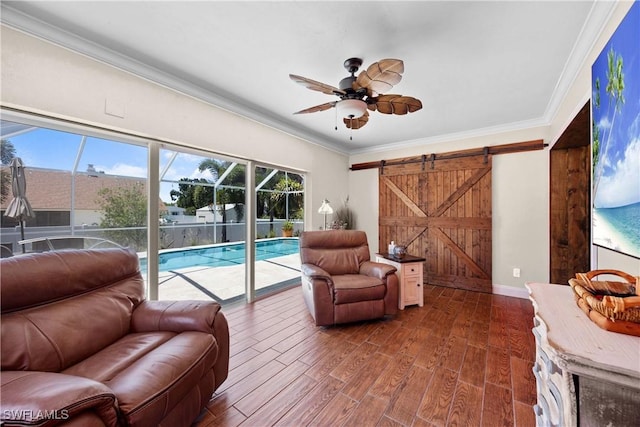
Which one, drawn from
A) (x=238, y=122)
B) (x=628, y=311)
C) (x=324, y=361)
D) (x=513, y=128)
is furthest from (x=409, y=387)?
(x=513, y=128)

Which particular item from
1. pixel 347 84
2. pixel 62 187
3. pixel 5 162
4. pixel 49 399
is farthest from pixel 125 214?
pixel 347 84

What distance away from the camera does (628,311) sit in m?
0.81

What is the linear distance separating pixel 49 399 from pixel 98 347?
73 cm

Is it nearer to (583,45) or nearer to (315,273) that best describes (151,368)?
(315,273)

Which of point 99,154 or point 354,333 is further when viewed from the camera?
point 354,333

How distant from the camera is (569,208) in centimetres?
313

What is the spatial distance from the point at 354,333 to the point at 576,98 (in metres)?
3.06

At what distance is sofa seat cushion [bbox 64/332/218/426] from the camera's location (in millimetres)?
1066

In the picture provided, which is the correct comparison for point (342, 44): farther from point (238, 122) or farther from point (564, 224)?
point (564, 224)

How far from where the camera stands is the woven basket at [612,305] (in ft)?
2.64

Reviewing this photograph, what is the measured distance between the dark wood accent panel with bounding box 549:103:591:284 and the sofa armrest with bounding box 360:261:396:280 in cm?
226

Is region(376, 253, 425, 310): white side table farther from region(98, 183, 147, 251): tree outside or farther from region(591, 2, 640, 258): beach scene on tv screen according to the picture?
region(98, 183, 147, 251): tree outside

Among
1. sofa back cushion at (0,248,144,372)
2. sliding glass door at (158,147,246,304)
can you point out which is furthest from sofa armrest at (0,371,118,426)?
sliding glass door at (158,147,246,304)

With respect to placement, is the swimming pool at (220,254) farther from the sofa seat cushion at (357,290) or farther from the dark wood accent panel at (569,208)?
the dark wood accent panel at (569,208)
